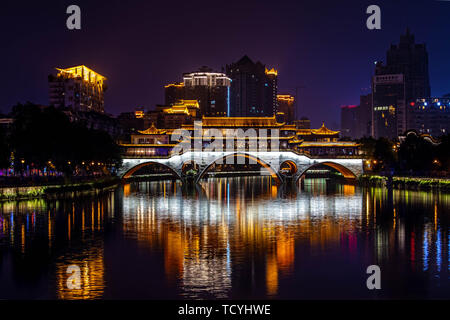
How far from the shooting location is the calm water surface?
19.0 m

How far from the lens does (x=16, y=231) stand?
3030 centimetres

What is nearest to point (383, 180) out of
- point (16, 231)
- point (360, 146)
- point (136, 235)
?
point (360, 146)

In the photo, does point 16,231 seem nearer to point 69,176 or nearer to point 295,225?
point 295,225

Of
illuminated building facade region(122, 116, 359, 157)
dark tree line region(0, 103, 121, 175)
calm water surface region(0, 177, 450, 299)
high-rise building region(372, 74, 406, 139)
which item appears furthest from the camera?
high-rise building region(372, 74, 406, 139)

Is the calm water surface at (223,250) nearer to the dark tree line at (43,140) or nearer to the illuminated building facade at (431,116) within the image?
the dark tree line at (43,140)

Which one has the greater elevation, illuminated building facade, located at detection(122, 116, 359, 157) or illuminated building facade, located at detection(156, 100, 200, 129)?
illuminated building facade, located at detection(156, 100, 200, 129)

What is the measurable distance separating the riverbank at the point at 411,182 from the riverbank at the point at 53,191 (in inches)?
1278

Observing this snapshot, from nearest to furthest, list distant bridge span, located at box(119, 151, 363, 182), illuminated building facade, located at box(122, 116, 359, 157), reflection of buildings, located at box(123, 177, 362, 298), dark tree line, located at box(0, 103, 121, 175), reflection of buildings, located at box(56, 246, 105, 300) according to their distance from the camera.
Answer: reflection of buildings, located at box(56, 246, 105, 300) → reflection of buildings, located at box(123, 177, 362, 298) → dark tree line, located at box(0, 103, 121, 175) → distant bridge span, located at box(119, 151, 363, 182) → illuminated building facade, located at box(122, 116, 359, 157)

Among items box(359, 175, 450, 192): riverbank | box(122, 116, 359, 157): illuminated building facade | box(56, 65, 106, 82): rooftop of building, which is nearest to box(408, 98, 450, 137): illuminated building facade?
box(122, 116, 359, 157): illuminated building facade

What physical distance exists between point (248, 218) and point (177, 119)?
97.1 metres

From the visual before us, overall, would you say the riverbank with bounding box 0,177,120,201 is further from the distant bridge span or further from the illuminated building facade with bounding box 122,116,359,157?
the illuminated building facade with bounding box 122,116,359,157

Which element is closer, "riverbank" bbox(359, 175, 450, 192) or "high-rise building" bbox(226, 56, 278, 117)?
"riverbank" bbox(359, 175, 450, 192)

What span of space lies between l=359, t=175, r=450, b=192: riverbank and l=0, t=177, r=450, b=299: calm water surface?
38.2ft

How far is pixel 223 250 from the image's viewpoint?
1005 inches
